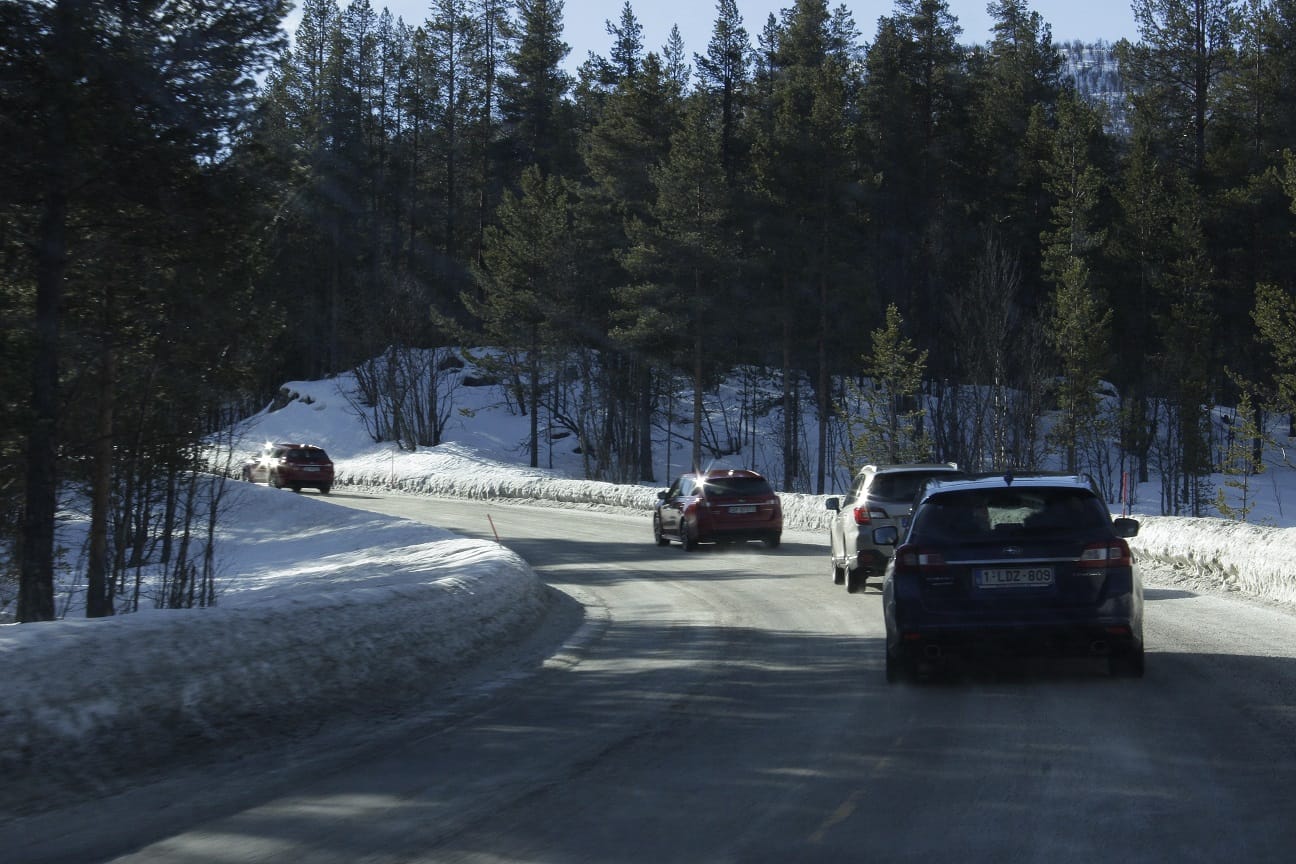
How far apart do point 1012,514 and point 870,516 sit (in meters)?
7.33

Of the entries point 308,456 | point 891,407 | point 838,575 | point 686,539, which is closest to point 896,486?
point 838,575

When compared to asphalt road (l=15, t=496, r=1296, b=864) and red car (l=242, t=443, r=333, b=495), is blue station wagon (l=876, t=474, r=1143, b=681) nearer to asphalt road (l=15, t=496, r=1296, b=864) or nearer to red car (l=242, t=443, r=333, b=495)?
asphalt road (l=15, t=496, r=1296, b=864)

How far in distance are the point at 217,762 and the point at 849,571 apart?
1150 centimetres

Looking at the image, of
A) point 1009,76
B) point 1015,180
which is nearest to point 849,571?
point 1015,180

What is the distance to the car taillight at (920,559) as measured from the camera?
998 centimetres

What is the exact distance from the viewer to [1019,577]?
9.88 meters

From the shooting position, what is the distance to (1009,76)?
67500mm

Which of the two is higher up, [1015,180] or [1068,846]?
[1015,180]

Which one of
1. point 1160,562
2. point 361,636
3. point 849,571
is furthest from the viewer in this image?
point 1160,562

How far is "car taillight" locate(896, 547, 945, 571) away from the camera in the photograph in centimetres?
998

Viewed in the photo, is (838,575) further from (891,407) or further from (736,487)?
(891,407)

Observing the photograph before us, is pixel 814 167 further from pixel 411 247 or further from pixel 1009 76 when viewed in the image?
pixel 411 247

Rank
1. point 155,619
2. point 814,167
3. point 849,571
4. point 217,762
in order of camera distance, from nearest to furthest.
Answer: point 217,762 < point 155,619 < point 849,571 < point 814,167

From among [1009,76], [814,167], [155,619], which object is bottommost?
[155,619]
